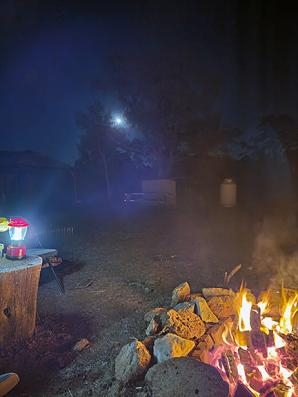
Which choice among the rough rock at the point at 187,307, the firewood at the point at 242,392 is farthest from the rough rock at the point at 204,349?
the firewood at the point at 242,392

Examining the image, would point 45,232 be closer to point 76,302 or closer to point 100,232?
point 100,232

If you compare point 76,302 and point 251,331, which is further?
point 76,302

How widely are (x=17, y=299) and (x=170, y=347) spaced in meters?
1.73

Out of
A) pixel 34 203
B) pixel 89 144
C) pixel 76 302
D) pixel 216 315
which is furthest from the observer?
pixel 89 144

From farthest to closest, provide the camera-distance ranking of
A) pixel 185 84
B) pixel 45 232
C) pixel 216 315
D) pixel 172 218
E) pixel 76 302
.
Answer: pixel 185 84 < pixel 172 218 < pixel 45 232 < pixel 76 302 < pixel 216 315

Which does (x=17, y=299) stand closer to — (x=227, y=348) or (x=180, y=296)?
(x=180, y=296)

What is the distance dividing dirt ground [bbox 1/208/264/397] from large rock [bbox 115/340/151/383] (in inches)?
3.8

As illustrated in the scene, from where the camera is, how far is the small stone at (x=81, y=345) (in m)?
3.09

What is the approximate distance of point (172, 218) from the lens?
12.6 metres

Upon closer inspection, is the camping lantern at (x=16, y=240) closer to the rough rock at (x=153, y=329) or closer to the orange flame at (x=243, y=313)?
the rough rock at (x=153, y=329)

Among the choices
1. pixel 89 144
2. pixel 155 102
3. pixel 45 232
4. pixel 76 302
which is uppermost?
pixel 155 102

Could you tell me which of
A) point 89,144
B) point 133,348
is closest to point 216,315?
point 133,348

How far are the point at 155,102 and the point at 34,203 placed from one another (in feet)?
39.7

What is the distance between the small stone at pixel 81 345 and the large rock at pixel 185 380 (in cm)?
106
